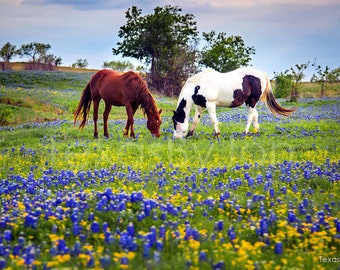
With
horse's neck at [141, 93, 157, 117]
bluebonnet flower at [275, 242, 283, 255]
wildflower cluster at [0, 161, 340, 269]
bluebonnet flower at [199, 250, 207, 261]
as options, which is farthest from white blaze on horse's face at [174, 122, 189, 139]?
bluebonnet flower at [199, 250, 207, 261]

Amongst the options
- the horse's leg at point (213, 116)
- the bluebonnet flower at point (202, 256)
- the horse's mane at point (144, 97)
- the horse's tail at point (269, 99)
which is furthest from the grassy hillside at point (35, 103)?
the bluebonnet flower at point (202, 256)

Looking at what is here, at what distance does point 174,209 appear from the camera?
5371 millimetres

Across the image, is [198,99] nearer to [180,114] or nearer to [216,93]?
[216,93]

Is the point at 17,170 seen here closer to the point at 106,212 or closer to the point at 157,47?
the point at 106,212

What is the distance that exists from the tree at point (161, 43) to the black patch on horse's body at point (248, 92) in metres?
41.0

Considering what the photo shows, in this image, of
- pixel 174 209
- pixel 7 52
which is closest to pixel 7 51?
pixel 7 52

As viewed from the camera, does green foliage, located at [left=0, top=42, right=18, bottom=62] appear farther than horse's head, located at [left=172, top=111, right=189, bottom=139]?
Yes

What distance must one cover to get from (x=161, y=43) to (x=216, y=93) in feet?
150

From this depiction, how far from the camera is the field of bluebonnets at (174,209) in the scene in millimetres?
4094

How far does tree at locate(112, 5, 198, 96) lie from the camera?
56656mm

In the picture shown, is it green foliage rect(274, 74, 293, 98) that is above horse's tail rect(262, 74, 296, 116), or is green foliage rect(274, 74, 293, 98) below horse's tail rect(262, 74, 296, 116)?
above

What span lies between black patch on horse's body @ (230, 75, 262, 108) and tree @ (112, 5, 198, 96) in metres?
41.0

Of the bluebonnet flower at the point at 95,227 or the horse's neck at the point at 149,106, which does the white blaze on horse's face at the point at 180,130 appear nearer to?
the horse's neck at the point at 149,106

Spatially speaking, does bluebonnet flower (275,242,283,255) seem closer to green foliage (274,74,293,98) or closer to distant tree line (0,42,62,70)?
green foliage (274,74,293,98)
